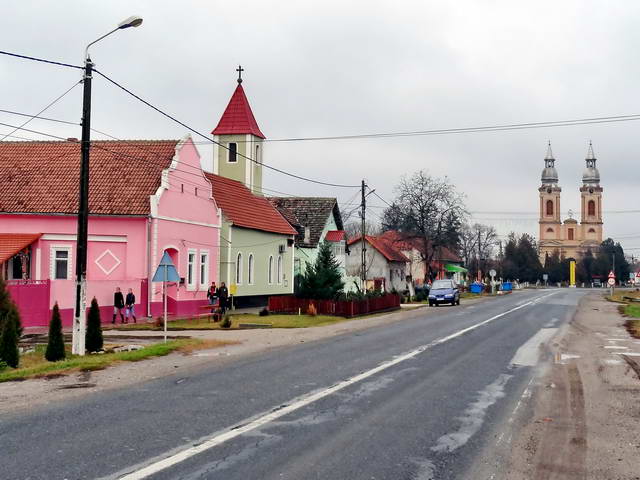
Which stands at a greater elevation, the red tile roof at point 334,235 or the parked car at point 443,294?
the red tile roof at point 334,235

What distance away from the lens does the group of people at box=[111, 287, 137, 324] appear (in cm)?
3002

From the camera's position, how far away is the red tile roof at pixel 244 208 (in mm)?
41697

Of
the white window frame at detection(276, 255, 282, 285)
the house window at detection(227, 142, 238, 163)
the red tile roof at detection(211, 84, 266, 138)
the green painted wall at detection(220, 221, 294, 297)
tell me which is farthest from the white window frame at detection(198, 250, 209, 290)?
the red tile roof at detection(211, 84, 266, 138)

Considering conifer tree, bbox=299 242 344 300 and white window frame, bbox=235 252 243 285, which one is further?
white window frame, bbox=235 252 243 285

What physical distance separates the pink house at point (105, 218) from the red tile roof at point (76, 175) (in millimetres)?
44

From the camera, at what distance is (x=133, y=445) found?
7801 millimetres

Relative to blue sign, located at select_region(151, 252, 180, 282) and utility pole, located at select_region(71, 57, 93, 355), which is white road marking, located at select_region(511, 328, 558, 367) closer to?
blue sign, located at select_region(151, 252, 180, 282)

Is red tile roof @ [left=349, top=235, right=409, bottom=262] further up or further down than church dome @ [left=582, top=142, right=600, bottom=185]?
further down

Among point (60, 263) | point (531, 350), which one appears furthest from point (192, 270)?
point (531, 350)

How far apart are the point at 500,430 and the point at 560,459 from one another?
4.33ft

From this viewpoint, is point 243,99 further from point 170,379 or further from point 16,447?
point 16,447

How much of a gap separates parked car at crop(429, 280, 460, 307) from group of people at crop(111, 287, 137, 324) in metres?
24.4

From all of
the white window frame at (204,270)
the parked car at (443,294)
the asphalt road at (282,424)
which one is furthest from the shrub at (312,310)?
the asphalt road at (282,424)

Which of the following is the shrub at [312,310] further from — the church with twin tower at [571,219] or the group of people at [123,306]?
the church with twin tower at [571,219]
